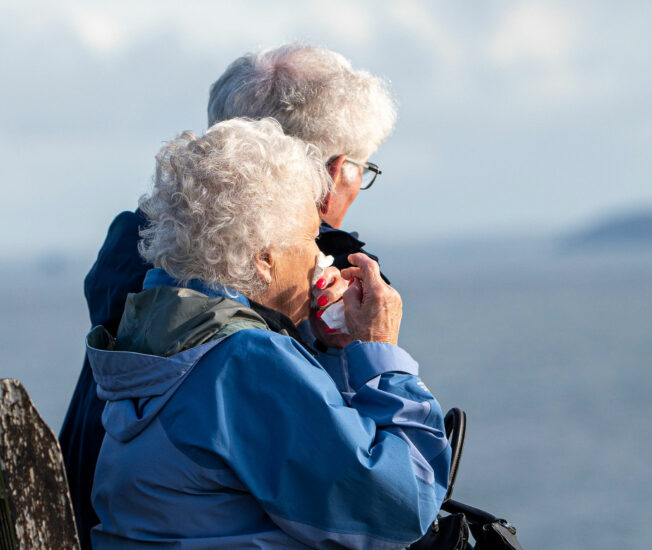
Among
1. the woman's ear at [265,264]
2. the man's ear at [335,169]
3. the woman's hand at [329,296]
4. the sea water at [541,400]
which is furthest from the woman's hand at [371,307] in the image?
the sea water at [541,400]

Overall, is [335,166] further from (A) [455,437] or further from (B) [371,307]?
(A) [455,437]

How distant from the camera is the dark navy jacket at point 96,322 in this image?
282cm

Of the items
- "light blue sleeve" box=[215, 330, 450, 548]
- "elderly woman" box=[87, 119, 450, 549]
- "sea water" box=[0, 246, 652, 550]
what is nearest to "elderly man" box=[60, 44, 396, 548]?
"elderly woman" box=[87, 119, 450, 549]

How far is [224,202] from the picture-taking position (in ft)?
8.73

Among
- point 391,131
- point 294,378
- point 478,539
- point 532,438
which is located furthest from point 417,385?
point 532,438

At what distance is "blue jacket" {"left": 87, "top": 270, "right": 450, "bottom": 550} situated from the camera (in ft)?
7.75

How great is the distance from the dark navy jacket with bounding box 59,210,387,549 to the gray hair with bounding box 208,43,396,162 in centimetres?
48

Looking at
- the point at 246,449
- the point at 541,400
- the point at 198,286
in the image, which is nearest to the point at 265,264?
the point at 198,286

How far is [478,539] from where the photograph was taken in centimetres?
296

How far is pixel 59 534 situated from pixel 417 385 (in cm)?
104

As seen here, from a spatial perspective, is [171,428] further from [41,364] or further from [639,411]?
[41,364]

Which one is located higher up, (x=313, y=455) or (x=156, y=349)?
(x=156, y=349)

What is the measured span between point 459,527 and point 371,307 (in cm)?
71

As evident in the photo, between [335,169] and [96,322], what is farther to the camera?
[335,169]
